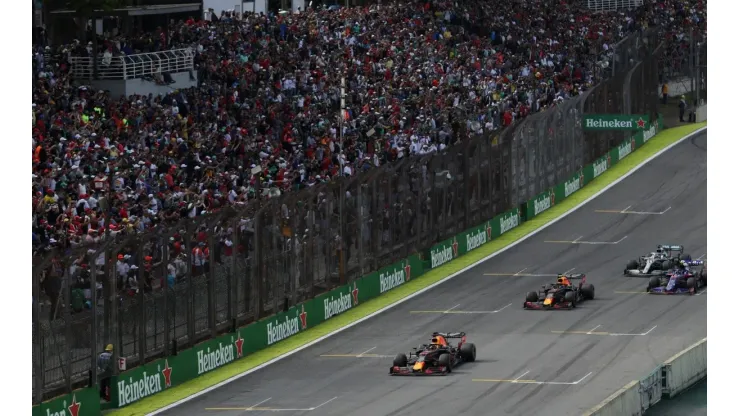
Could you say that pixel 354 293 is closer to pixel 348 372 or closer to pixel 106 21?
pixel 348 372

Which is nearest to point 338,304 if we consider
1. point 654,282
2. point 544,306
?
point 544,306

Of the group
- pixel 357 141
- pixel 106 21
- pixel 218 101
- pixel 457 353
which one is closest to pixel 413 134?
pixel 357 141

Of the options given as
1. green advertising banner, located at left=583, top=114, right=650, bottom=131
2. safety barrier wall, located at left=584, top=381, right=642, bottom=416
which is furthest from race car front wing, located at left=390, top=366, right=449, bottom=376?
green advertising banner, located at left=583, top=114, right=650, bottom=131

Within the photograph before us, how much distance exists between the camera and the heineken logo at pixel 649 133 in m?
86.0

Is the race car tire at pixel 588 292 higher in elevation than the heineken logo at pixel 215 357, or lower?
higher

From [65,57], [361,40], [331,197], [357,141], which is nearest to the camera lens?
A: [331,197]

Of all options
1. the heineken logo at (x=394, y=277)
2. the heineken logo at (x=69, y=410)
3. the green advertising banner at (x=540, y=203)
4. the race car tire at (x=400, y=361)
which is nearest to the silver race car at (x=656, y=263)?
the heineken logo at (x=394, y=277)

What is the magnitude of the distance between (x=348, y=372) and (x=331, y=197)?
8.26 m

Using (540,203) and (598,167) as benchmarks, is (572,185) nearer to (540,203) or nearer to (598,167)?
(598,167)

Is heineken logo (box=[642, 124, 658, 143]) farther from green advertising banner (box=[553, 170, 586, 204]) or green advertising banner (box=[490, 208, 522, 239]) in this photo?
green advertising banner (box=[490, 208, 522, 239])

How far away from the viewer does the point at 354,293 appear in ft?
191

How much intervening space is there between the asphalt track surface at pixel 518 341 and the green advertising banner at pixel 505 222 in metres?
1.24

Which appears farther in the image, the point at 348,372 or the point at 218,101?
the point at 218,101

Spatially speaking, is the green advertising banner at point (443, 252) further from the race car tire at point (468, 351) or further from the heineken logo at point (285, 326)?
the race car tire at point (468, 351)
